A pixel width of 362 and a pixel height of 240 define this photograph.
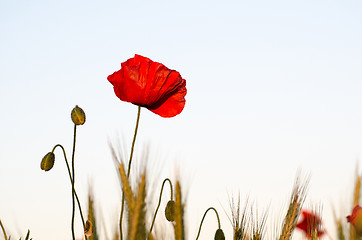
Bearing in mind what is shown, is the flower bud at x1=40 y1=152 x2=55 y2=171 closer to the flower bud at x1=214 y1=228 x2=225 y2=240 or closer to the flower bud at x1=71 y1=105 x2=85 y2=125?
the flower bud at x1=71 y1=105 x2=85 y2=125

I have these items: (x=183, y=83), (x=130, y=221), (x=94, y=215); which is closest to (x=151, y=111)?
(x=183, y=83)

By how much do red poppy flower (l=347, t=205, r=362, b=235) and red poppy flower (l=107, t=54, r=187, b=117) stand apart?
71 centimetres

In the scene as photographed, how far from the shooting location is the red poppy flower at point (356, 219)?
1.36 m

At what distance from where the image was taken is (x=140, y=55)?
1.84 meters

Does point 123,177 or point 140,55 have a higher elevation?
point 140,55

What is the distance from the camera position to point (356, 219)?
1333mm

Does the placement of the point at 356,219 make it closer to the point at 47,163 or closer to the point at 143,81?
the point at 143,81

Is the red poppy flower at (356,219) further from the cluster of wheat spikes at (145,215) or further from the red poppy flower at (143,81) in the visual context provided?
the red poppy flower at (143,81)

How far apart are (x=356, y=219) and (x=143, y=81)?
79 cm

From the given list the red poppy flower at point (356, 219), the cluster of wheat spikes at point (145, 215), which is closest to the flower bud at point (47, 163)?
the cluster of wheat spikes at point (145, 215)

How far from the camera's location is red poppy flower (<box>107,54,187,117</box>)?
1.78 metres

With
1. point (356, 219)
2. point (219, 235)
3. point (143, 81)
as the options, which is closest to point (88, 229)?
point (219, 235)

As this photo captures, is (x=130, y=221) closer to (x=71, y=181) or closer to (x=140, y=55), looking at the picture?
(x=71, y=181)

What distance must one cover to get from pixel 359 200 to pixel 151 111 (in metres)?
0.76
